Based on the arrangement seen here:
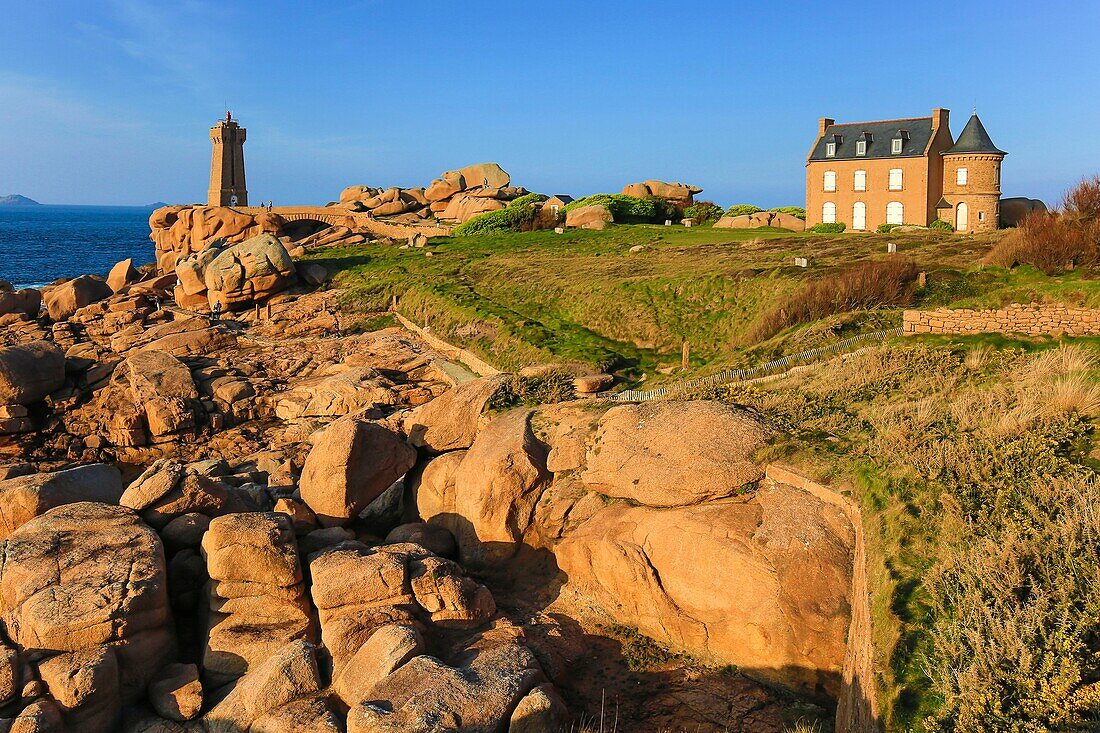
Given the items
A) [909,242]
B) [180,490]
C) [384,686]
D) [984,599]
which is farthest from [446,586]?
[909,242]

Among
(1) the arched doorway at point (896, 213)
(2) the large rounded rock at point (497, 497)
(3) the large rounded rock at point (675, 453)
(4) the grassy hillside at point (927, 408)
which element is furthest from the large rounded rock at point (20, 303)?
(1) the arched doorway at point (896, 213)

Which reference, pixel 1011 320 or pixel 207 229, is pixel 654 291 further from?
pixel 207 229

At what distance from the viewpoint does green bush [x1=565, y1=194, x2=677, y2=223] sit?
6200cm

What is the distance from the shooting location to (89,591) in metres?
13.6

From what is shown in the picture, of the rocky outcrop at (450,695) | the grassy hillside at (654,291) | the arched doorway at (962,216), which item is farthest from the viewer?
the arched doorway at (962,216)

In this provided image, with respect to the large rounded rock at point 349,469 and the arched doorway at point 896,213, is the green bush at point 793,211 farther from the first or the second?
the large rounded rock at point 349,469

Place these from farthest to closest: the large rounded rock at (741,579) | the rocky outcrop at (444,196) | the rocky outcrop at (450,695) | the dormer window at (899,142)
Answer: the rocky outcrop at (444,196) < the dormer window at (899,142) < the large rounded rock at (741,579) < the rocky outcrop at (450,695)

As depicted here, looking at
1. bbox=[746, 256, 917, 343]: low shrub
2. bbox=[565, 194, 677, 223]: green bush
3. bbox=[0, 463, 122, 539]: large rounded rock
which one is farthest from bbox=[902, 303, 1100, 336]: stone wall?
bbox=[565, 194, 677, 223]: green bush

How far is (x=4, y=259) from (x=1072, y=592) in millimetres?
112884

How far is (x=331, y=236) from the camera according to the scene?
58.2 metres

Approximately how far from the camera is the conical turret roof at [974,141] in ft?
148

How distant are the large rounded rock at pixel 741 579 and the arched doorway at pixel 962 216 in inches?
1443

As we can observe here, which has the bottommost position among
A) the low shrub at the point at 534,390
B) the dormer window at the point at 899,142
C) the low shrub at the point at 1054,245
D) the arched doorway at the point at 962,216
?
the low shrub at the point at 534,390

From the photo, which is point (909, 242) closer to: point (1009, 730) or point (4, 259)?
point (1009, 730)
